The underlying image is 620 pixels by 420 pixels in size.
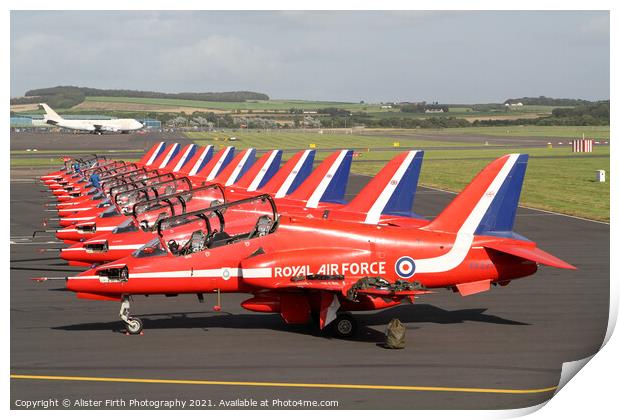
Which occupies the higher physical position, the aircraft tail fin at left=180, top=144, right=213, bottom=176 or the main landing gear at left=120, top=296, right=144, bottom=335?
the aircraft tail fin at left=180, top=144, right=213, bottom=176

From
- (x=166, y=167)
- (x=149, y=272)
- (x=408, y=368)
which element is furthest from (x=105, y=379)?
(x=166, y=167)

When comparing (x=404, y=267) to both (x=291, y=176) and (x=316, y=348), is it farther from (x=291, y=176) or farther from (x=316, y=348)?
(x=291, y=176)

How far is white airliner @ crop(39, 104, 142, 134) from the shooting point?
5891 inches

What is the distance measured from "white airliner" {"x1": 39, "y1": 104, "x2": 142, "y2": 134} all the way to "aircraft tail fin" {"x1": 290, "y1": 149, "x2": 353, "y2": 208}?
126916 mm

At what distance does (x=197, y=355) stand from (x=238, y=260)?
271cm

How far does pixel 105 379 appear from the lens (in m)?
16.4

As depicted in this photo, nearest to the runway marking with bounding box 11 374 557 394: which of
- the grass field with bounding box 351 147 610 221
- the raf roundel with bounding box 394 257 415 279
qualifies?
the raf roundel with bounding box 394 257 415 279

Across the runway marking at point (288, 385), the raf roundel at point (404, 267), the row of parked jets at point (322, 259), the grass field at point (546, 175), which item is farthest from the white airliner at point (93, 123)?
the runway marking at point (288, 385)

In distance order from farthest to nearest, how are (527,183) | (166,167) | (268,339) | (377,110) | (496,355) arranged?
1. (377,110)
2. (527,183)
3. (166,167)
4. (268,339)
5. (496,355)

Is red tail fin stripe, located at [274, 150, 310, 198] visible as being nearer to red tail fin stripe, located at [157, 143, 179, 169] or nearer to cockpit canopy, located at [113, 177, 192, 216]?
cockpit canopy, located at [113, 177, 192, 216]

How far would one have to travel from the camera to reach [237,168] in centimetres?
3731
